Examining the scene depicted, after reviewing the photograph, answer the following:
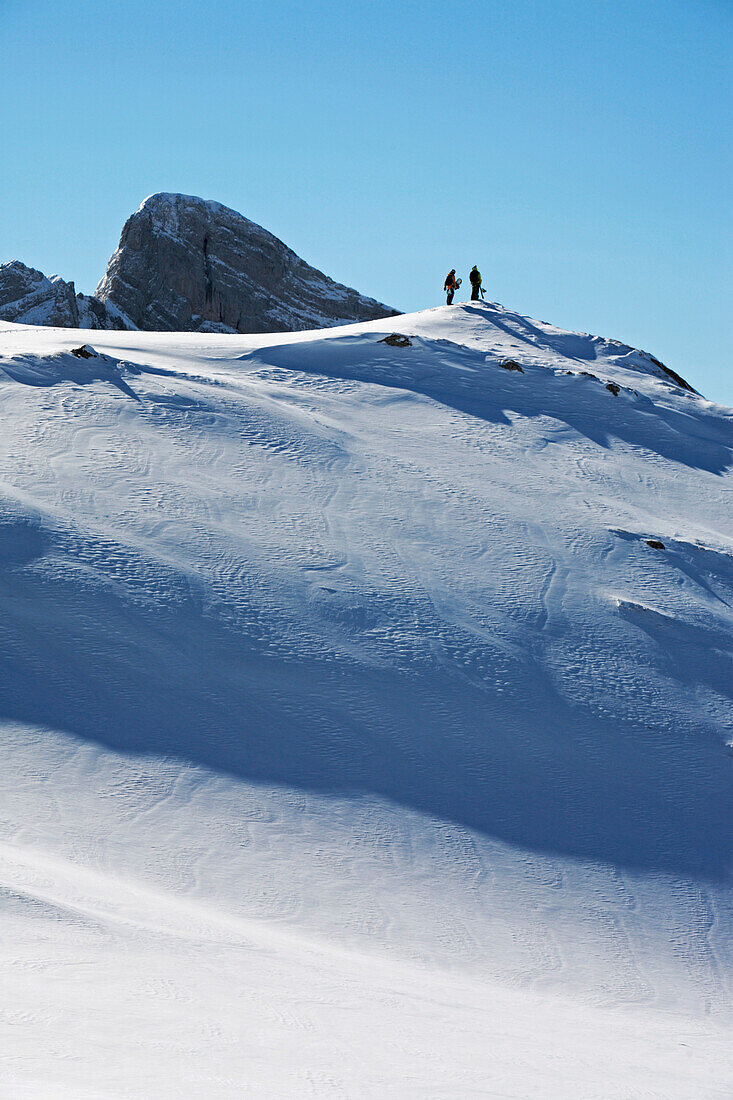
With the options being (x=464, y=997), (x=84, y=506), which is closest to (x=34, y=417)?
(x=84, y=506)

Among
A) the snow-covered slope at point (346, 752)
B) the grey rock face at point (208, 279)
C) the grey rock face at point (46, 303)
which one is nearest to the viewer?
the snow-covered slope at point (346, 752)

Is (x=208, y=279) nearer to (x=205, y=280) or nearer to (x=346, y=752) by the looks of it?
(x=205, y=280)

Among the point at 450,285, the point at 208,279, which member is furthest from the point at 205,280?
the point at 450,285

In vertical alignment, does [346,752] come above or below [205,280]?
below

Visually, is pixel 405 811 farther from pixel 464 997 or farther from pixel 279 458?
pixel 279 458

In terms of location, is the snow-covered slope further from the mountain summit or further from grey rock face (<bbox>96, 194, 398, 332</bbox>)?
grey rock face (<bbox>96, 194, 398, 332</bbox>)

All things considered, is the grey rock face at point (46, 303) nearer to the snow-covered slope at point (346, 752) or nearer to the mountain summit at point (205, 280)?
the mountain summit at point (205, 280)

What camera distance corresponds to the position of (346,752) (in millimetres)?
10367

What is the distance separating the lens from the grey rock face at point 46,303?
5791 centimetres

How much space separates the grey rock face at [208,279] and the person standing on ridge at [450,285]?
1501 inches

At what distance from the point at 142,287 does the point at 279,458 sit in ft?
179

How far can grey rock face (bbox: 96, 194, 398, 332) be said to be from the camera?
65.8m

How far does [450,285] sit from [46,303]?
3849cm

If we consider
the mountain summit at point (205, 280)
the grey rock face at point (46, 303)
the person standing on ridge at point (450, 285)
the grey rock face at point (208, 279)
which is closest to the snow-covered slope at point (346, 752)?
the person standing on ridge at point (450, 285)
